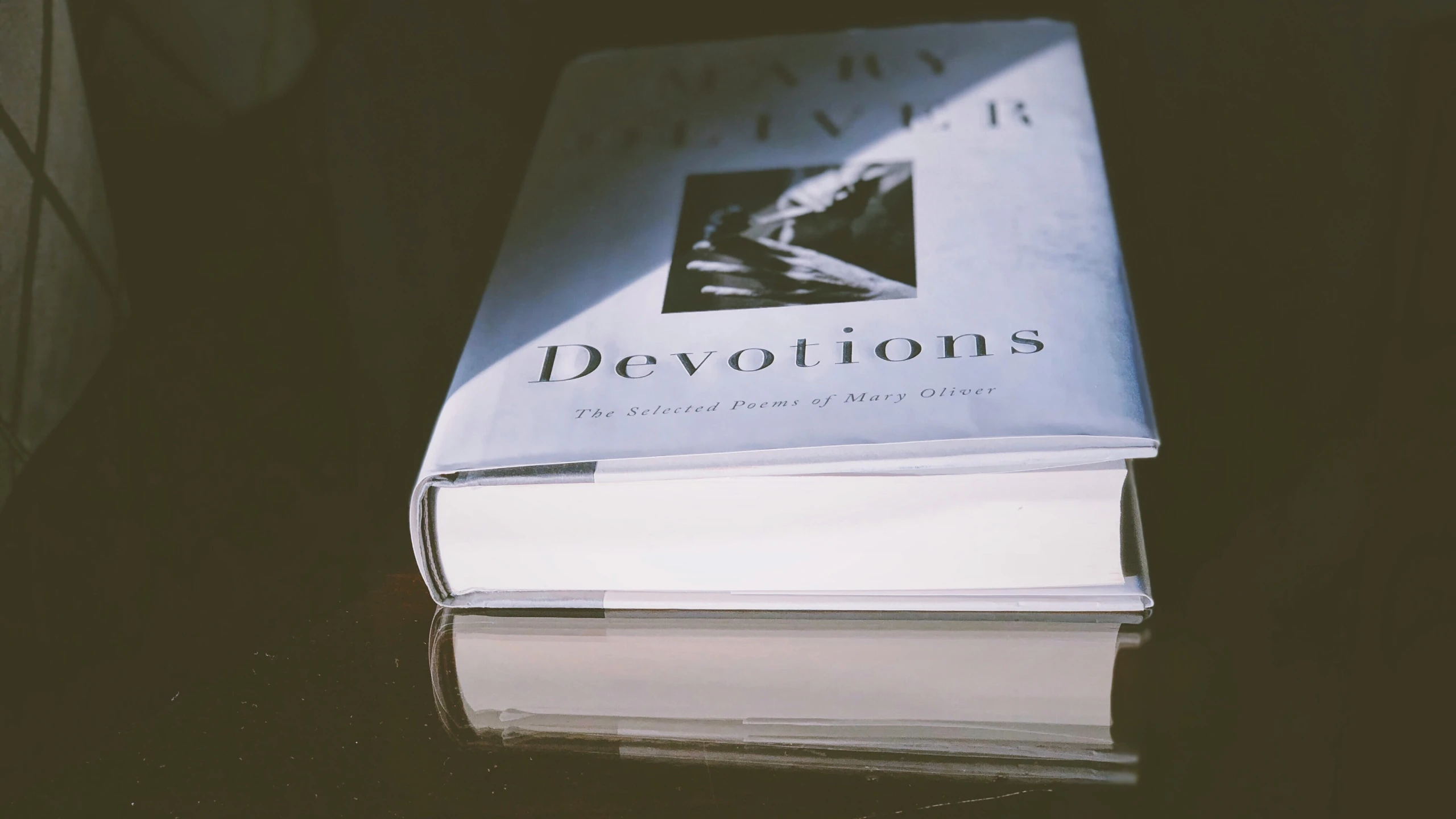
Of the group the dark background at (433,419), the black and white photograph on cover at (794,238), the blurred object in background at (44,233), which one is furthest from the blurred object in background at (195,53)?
the black and white photograph on cover at (794,238)

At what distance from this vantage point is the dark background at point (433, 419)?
0.97ft

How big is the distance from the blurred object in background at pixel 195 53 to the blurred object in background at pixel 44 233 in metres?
0.13

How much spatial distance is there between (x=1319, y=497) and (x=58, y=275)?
0.43 m

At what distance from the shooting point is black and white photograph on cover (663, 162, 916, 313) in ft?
1.25

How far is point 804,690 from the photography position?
1.01 ft

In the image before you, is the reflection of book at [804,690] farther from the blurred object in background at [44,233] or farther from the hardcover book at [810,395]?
the blurred object in background at [44,233]

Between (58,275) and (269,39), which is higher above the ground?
(269,39)

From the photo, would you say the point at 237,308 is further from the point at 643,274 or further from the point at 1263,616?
the point at 1263,616

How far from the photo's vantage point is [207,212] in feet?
1.74

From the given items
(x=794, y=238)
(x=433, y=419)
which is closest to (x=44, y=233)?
(x=433, y=419)

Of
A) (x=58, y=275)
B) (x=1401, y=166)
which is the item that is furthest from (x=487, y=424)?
(x=1401, y=166)

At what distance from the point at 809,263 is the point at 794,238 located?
0.02 metres

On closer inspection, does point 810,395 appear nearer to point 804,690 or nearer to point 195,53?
point 804,690

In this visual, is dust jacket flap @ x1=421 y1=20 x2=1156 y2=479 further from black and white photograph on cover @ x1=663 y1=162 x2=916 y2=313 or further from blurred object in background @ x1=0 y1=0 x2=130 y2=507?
blurred object in background @ x1=0 y1=0 x2=130 y2=507
